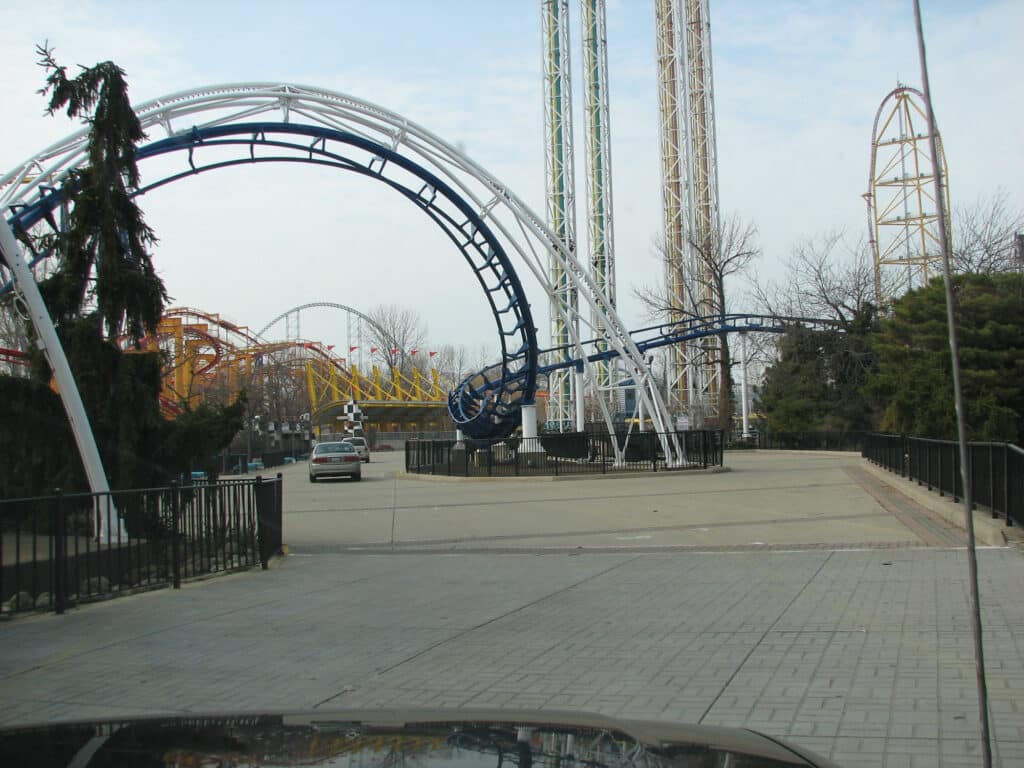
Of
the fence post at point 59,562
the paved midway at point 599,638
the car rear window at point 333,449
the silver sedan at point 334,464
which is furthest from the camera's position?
the car rear window at point 333,449

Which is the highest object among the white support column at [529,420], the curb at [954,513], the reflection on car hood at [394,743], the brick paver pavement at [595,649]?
the white support column at [529,420]

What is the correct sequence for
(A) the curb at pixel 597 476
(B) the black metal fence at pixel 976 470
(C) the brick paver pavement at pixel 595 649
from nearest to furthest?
(C) the brick paver pavement at pixel 595 649
(B) the black metal fence at pixel 976 470
(A) the curb at pixel 597 476

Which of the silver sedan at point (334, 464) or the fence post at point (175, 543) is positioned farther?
the silver sedan at point (334, 464)

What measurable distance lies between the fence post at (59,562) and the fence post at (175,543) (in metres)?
1.60

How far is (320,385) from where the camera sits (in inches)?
4459

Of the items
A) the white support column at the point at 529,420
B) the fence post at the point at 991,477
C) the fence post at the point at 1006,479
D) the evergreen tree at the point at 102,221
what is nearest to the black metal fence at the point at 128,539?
the evergreen tree at the point at 102,221

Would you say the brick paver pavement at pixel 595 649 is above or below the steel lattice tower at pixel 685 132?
below

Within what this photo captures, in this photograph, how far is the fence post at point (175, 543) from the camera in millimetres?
11062

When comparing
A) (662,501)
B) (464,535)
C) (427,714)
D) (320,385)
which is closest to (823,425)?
(662,501)

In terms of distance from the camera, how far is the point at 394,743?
3.06m

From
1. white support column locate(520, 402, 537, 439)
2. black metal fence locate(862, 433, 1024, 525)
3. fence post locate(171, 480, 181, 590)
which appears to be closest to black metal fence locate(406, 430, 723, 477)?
white support column locate(520, 402, 537, 439)

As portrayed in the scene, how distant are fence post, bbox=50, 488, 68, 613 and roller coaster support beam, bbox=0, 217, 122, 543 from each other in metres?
2.72

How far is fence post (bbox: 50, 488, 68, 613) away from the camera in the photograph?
9.34m

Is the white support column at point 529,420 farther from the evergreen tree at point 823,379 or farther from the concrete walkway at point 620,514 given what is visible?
the evergreen tree at point 823,379
